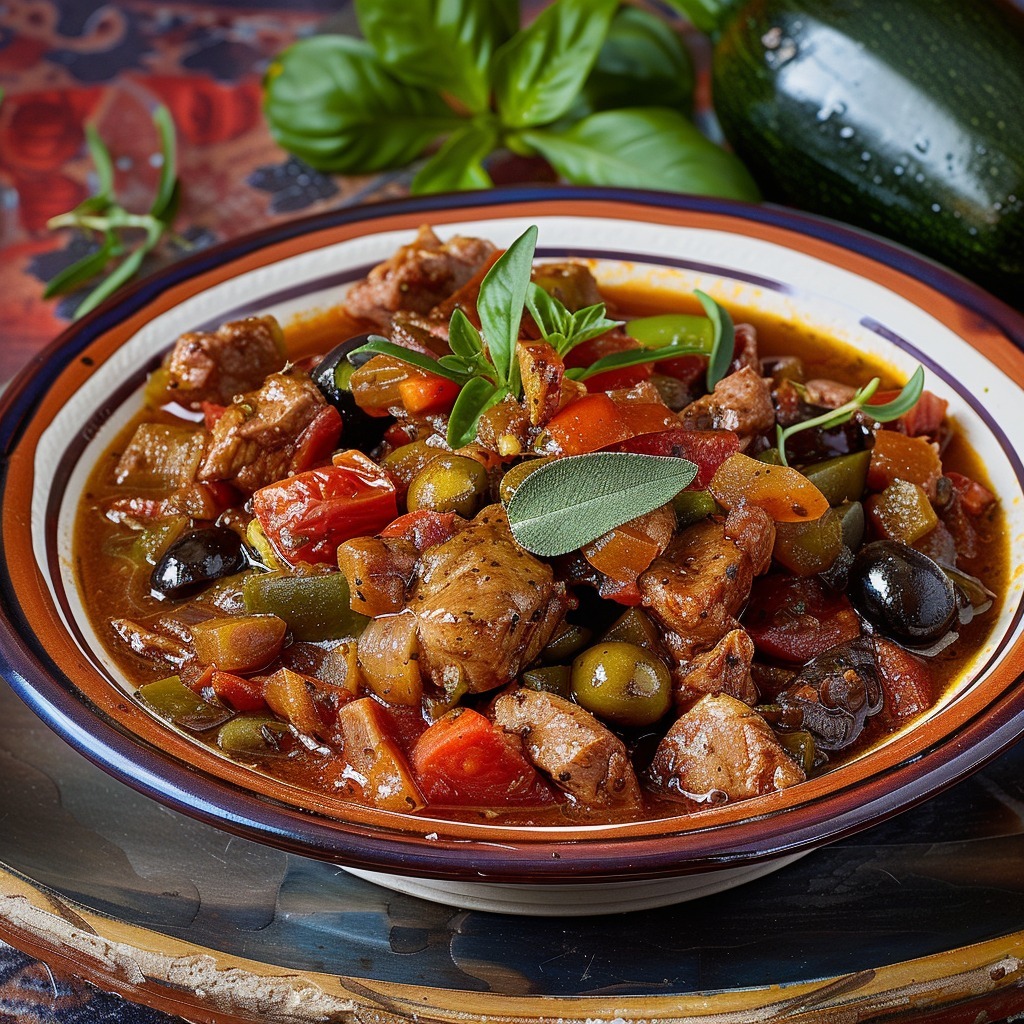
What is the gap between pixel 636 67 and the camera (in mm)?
5785

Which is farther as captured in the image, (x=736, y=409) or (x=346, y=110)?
(x=346, y=110)

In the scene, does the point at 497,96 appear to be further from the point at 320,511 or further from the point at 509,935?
the point at 509,935

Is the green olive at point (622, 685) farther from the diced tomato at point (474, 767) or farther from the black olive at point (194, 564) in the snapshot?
the black olive at point (194, 564)

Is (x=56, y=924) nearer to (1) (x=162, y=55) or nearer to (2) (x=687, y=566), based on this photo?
(2) (x=687, y=566)

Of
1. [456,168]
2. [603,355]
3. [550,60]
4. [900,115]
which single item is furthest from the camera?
[456,168]

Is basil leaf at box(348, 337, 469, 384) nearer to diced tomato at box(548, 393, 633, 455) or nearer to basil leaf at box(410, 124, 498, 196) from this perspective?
diced tomato at box(548, 393, 633, 455)

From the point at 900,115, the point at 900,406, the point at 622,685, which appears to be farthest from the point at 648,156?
the point at 622,685

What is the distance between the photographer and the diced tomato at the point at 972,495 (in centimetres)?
387

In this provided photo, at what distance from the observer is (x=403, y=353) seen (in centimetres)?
340

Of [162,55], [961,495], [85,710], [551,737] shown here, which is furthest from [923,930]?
[162,55]

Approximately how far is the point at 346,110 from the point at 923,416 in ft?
10.0

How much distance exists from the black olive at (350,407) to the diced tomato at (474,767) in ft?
4.02

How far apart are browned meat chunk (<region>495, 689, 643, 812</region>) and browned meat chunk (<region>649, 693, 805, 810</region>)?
0.11 m

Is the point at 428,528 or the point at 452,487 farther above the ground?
the point at 452,487
